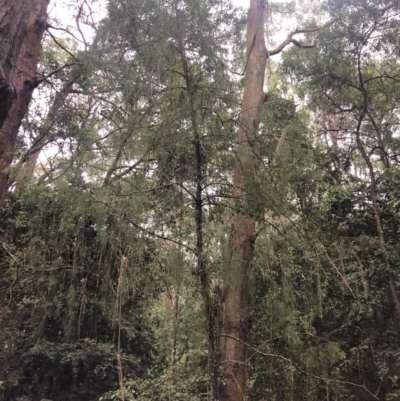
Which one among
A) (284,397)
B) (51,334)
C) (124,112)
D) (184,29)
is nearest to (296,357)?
(284,397)

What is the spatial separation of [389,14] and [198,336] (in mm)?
5469

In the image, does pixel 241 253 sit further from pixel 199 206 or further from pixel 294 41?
pixel 294 41

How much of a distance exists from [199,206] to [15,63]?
1.37 m

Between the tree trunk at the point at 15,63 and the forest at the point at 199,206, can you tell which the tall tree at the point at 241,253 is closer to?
the forest at the point at 199,206

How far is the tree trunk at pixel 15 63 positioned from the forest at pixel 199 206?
0.01 meters

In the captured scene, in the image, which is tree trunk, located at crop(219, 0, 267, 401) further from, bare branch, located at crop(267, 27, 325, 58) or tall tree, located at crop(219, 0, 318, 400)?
bare branch, located at crop(267, 27, 325, 58)

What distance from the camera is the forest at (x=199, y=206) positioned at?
2703 millimetres

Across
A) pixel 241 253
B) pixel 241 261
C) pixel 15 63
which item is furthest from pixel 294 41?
pixel 15 63

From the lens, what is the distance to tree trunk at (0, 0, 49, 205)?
1.73 meters

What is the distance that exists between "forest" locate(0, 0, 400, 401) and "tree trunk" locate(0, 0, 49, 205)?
13 millimetres

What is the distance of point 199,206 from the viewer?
267 centimetres

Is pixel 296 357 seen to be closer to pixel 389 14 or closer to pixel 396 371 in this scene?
pixel 396 371

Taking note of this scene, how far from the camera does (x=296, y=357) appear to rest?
158 inches

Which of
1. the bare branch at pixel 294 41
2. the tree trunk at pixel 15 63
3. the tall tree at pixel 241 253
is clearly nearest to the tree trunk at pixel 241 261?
the tall tree at pixel 241 253
